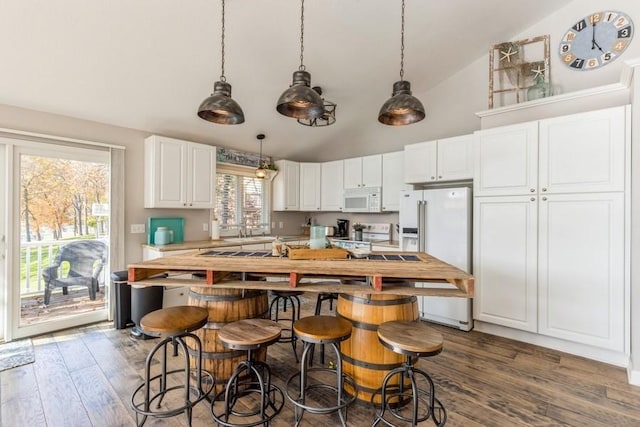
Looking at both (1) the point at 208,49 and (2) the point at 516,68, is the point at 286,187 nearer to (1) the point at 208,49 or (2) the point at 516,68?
(1) the point at 208,49

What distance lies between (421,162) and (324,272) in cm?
268

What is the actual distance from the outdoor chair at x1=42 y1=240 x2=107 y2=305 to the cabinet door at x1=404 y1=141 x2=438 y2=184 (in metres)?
3.93

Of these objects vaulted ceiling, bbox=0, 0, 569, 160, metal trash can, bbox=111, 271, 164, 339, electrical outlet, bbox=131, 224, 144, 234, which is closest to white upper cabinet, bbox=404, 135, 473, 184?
vaulted ceiling, bbox=0, 0, 569, 160

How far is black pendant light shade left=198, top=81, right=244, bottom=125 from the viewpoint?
1922mm

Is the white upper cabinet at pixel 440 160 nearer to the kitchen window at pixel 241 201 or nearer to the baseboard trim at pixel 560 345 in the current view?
the baseboard trim at pixel 560 345

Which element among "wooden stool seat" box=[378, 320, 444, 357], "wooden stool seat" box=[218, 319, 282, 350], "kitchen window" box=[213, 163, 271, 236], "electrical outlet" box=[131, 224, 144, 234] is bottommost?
"wooden stool seat" box=[218, 319, 282, 350]

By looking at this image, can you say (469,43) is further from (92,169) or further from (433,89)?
(92,169)

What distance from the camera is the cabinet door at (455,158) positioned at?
11.2ft

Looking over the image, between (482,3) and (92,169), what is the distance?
4.60 meters

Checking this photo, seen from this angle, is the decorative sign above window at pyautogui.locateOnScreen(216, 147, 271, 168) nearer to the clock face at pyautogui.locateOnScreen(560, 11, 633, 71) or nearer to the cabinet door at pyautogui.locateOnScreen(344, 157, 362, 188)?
the cabinet door at pyautogui.locateOnScreen(344, 157, 362, 188)

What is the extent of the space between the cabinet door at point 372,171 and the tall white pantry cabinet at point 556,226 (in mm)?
1502

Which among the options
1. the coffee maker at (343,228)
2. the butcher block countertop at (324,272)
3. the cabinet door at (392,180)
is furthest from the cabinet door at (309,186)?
the butcher block countertop at (324,272)

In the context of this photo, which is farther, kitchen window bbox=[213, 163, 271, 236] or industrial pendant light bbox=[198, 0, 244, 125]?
kitchen window bbox=[213, 163, 271, 236]

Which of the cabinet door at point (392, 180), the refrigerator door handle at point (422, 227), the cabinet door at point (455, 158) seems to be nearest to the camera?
the cabinet door at point (455, 158)
